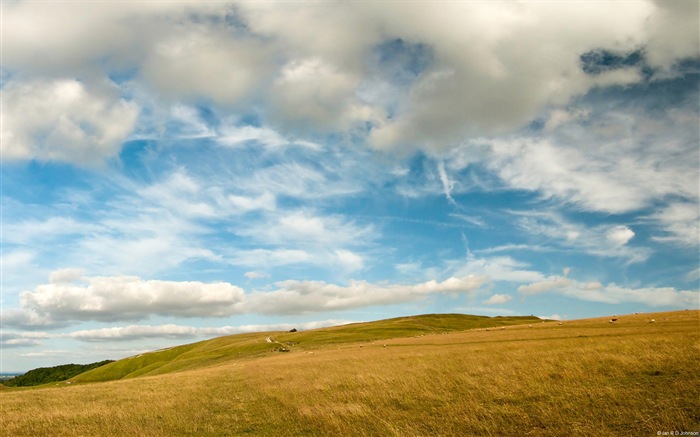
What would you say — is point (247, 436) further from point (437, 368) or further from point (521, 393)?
point (437, 368)

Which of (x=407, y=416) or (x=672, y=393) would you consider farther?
(x=407, y=416)

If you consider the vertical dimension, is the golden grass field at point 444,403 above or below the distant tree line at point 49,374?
above

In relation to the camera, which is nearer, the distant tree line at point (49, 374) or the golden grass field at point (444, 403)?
the golden grass field at point (444, 403)

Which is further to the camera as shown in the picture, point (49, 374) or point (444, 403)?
point (49, 374)

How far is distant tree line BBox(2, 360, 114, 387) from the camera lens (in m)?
173

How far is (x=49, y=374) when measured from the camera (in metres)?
184

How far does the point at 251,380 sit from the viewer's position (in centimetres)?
3541

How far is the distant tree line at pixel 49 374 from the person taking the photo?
173 meters

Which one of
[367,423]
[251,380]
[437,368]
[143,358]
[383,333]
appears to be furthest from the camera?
[143,358]

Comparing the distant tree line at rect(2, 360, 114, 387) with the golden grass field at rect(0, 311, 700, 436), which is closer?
the golden grass field at rect(0, 311, 700, 436)

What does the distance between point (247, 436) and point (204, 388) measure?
56.2ft

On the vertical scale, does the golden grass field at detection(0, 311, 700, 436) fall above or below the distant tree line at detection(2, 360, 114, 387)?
above

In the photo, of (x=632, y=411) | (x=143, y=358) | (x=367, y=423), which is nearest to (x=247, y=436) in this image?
(x=367, y=423)

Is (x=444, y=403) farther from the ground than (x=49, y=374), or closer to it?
farther from the ground
